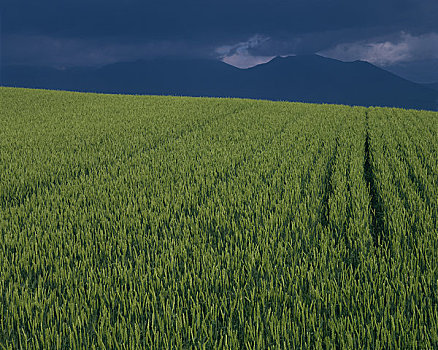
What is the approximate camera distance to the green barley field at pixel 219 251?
2277 mm

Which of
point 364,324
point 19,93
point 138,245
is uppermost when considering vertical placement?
point 19,93

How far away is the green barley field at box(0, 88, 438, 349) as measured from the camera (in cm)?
228

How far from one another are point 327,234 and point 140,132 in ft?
28.3

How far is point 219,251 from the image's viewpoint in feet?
11.0

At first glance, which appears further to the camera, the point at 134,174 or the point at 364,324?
the point at 134,174

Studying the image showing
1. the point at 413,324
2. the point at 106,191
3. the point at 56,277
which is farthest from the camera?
the point at 106,191

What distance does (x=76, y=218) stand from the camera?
14.3 ft

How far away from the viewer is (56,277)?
118 inches

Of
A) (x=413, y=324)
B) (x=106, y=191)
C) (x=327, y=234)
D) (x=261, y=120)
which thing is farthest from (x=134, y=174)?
(x=261, y=120)

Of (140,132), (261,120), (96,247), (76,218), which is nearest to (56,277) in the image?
(96,247)

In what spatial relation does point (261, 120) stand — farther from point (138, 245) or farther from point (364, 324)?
point (364, 324)

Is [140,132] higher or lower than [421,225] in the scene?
higher

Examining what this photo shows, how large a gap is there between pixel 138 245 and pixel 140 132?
8.08 m

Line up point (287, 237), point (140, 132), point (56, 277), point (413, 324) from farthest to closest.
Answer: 1. point (140, 132)
2. point (287, 237)
3. point (56, 277)
4. point (413, 324)
